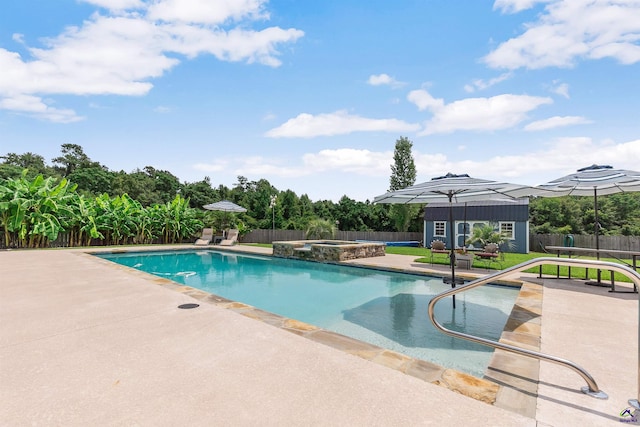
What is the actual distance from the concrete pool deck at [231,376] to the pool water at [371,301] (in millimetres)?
1165

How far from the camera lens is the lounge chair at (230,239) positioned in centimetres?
1958

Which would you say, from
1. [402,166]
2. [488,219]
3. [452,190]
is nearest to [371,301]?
[452,190]

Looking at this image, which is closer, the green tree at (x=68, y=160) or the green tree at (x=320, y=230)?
the green tree at (x=320, y=230)

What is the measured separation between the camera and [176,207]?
20516mm

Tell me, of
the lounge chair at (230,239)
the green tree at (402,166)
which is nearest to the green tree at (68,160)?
the lounge chair at (230,239)

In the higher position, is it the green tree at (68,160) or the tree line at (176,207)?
the green tree at (68,160)

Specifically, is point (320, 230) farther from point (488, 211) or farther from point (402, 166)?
point (402, 166)

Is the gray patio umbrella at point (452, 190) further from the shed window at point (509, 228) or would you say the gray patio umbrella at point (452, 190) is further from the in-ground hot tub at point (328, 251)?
the shed window at point (509, 228)

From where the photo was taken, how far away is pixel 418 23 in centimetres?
1053

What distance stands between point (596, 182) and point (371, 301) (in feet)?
18.3

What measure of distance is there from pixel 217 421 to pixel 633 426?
9.00 ft

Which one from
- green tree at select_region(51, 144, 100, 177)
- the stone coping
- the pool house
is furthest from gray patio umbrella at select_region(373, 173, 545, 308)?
green tree at select_region(51, 144, 100, 177)

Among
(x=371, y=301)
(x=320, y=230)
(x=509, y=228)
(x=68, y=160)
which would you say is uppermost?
(x=68, y=160)

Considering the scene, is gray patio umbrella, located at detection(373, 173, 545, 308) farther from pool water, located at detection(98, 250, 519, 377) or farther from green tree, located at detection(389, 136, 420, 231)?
green tree, located at detection(389, 136, 420, 231)
